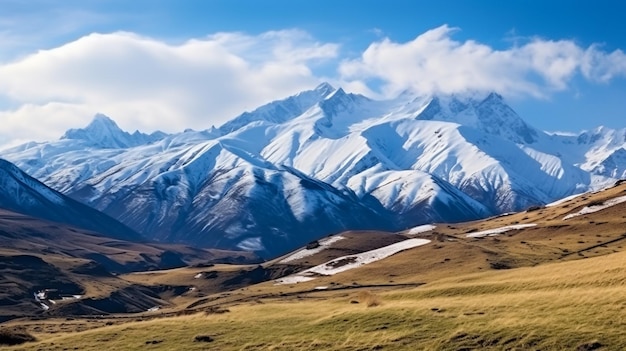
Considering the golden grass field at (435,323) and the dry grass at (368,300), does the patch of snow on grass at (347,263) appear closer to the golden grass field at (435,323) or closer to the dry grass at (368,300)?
the golden grass field at (435,323)

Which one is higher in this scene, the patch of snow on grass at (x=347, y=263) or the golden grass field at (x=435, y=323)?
the golden grass field at (x=435, y=323)

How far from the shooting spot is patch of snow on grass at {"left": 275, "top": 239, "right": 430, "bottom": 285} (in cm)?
17362

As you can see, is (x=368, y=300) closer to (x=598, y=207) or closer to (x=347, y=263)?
(x=347, y=263)

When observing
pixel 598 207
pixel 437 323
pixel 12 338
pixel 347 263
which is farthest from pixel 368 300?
pixel 598 207

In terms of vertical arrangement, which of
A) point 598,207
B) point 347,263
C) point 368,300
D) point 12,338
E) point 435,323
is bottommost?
point 347,263

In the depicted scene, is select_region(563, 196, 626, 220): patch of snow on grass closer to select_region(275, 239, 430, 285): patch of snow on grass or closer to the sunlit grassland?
select_region(275, 239, 430, 285): patch of snow on grass

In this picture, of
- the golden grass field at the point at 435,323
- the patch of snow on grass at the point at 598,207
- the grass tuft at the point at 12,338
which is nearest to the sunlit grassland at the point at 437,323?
the golden grass field at the point at 435,323

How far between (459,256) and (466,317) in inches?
3903

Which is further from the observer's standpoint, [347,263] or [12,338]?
[347,263]

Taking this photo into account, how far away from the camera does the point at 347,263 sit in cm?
18225

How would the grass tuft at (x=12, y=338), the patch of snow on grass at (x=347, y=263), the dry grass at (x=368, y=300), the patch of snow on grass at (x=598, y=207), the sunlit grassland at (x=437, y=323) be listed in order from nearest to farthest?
the sunlit grassland at (x=437, y=323), the grass tuft at (x=12, y=338), the dry grass at (x=368, y=300), the patch of snow on grass at (x=347, y=263), the patch of snow on grass at (x=598, y=207)

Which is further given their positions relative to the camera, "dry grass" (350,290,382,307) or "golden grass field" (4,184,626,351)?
"dry grass" (350,290,382,307)

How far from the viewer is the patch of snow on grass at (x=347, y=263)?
6836 inches

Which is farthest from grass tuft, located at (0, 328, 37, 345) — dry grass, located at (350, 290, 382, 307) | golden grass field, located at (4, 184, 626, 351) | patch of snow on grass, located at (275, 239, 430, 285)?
patch of snow on grass, located at (275, 239, 430, 285)
